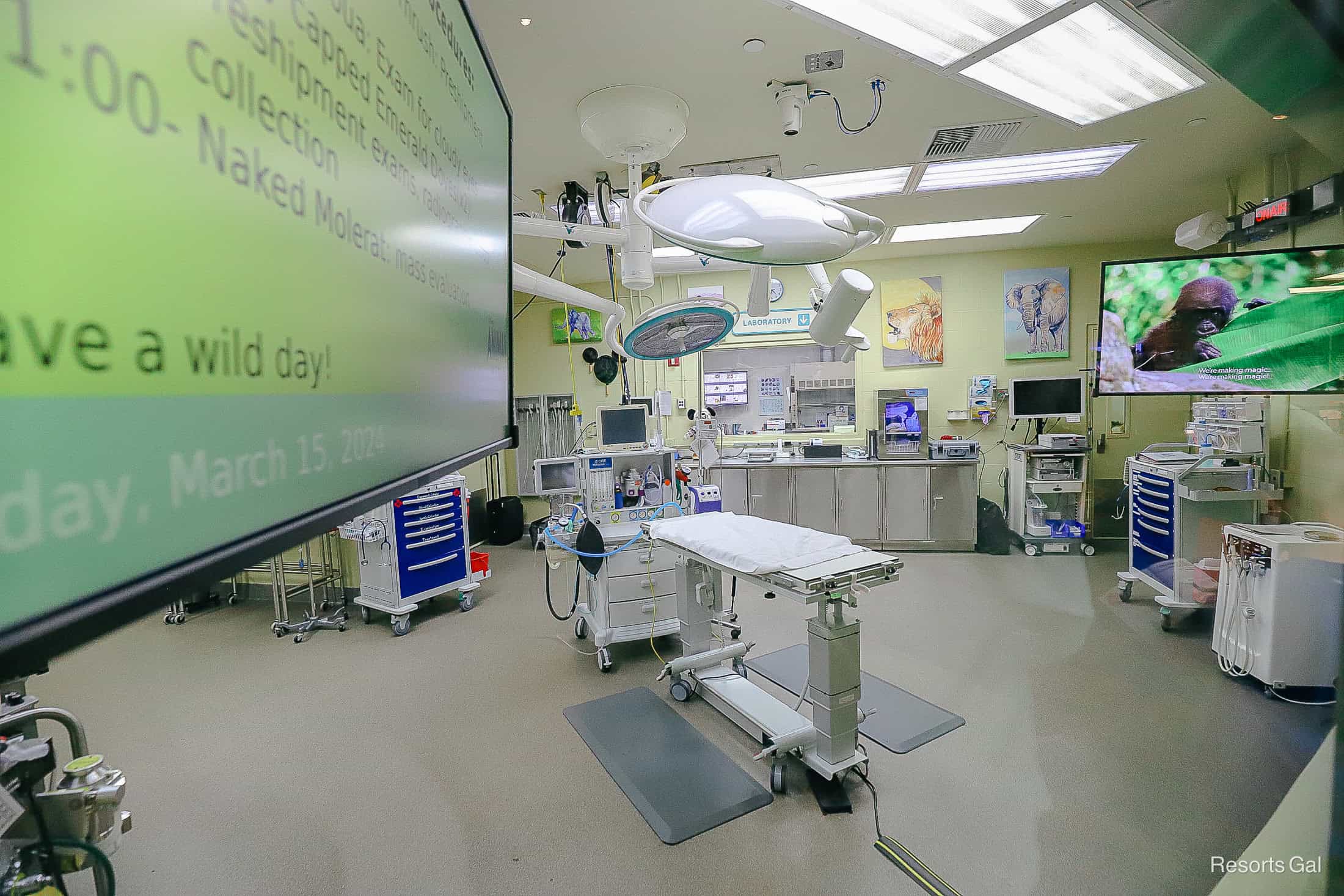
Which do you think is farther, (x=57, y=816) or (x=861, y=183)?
(x=861, y=183)

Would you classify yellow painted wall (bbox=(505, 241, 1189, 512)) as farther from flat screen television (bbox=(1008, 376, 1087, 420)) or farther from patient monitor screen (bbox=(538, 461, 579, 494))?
patient monitor screen (bbox=(538, 461, 579, 494))

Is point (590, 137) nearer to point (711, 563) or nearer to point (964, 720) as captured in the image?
point (711, 563)

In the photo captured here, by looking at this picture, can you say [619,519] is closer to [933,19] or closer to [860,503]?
[933,19]

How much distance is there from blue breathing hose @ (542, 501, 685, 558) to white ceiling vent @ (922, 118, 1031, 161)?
99.5 inches

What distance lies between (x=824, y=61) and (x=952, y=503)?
4128mm

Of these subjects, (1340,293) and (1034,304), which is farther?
(1034,304)

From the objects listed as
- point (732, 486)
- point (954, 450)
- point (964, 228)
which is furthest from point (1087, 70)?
point (732, 486)

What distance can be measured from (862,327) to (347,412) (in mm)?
6103

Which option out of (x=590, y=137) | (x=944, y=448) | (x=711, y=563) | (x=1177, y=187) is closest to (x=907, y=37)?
(x=590, y=137)

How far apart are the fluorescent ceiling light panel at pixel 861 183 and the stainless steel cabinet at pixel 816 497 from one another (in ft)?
8.22

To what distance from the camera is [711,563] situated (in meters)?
2.48

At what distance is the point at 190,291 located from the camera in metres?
0.38

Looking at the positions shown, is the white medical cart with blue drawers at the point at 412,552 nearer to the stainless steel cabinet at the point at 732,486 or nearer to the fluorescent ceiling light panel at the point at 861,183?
the stainless steel cabinet at the point at 732,486

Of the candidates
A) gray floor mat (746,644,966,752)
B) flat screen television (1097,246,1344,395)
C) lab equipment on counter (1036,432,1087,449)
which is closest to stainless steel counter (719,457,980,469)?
lab equipment on counter (1036,432,1087,449)
